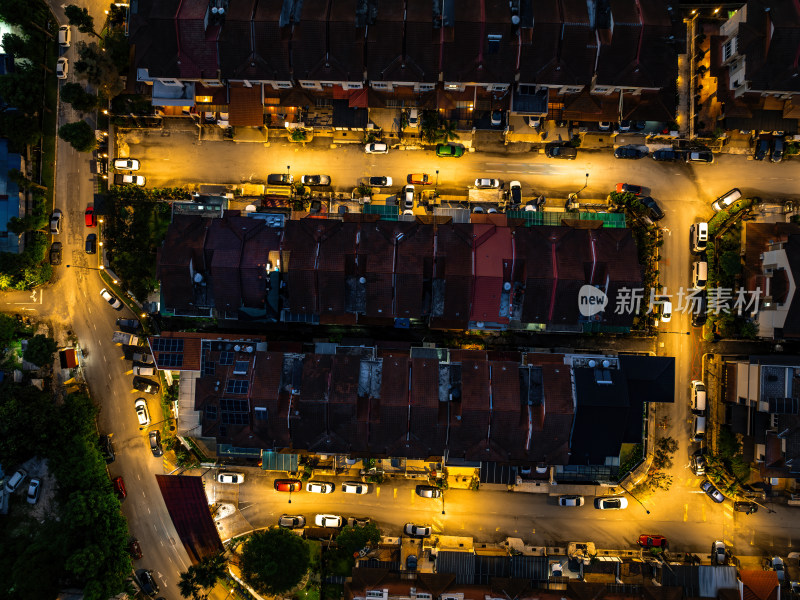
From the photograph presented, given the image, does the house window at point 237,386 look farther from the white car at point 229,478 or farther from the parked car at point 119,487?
the parked car at point 119,487

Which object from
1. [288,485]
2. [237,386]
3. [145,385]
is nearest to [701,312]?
[288,485]

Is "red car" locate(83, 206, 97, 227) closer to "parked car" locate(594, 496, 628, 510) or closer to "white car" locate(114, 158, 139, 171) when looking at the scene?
"white car" locate(114, 158, 139, 171)

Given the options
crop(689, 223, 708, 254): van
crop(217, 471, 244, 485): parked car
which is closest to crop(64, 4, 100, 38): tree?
crop(217, 471, 244, 485): parked car

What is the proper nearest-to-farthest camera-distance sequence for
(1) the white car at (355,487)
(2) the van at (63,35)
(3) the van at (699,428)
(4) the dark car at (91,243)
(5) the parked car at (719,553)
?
(5) the parked car at (719,553) < (3) the van at (699,428) < (1) the white car at (355,487) < (4) the dark car at (91,243) < (2) the van at (63,35)

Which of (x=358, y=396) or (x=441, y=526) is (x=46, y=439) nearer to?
(x=358, y=396)

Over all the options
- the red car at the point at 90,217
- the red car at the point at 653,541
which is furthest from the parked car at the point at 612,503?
the red car at the point at 90,217

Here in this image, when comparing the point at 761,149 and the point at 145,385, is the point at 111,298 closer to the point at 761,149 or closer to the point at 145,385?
the point at 145,385
